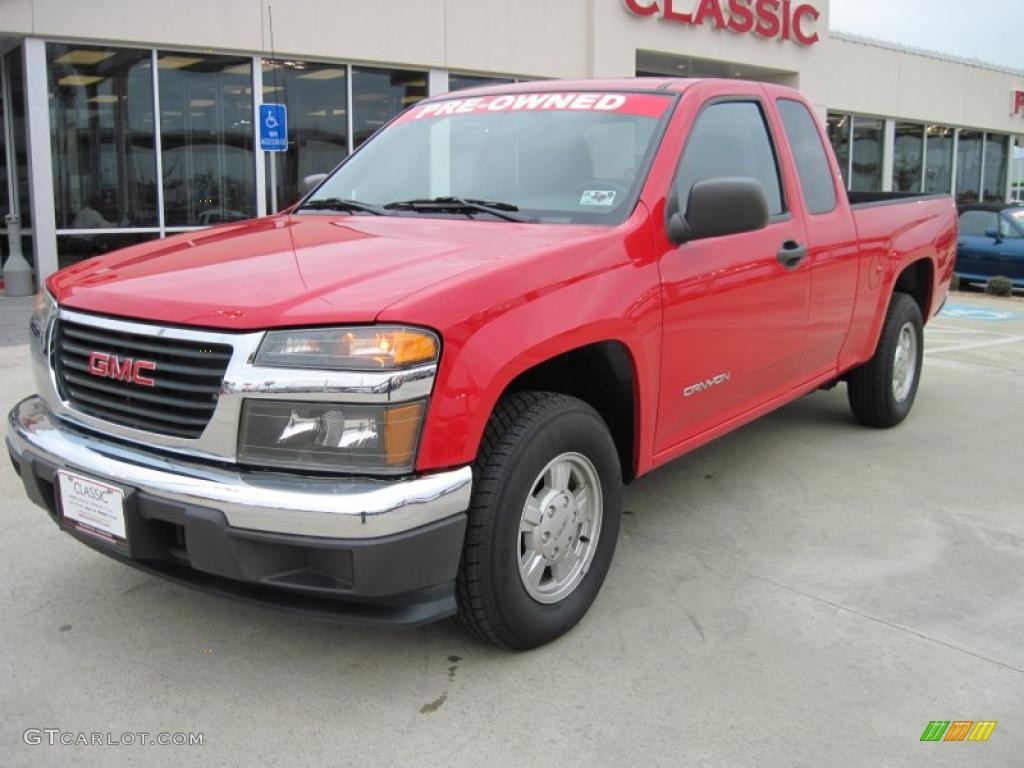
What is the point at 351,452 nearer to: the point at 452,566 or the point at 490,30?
the point at 452,566

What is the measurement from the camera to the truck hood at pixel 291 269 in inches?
99.3

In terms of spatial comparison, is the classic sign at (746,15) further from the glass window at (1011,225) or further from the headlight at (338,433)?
the headlight at (338,433)

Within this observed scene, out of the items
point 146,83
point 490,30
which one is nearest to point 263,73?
point 146,83

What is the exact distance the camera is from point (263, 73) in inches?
536

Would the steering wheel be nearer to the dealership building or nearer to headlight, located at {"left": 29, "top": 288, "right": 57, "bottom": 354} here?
headlight, located at {"left": 29, "top": 288, "right": 57, "bottom": 354}

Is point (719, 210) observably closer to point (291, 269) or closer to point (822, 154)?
point (291, 269)

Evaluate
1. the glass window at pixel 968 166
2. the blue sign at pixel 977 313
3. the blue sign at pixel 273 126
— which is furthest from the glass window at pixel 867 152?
the blue sign at pixel 273 126

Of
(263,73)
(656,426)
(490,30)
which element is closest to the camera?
(656,426)

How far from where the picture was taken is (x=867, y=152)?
80.2 ft

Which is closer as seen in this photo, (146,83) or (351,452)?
(351,452)

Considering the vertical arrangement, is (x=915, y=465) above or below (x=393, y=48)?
below

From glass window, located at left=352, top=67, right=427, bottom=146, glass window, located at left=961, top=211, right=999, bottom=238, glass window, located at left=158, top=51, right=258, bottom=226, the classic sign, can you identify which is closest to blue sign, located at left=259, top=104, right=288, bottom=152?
glass window, located at left=158, top=51, right=258, bottom=226

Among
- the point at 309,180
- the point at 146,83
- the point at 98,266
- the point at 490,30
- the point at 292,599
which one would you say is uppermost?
the point at 490,30

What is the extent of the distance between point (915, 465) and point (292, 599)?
3.74 m
